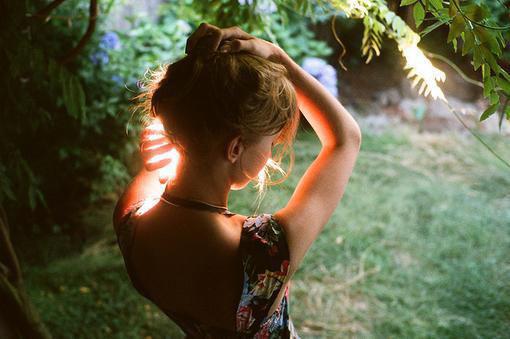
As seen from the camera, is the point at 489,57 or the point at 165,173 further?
the point at 165,173

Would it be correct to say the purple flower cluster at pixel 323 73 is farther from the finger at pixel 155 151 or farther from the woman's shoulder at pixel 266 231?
the woman's shoulder at pixel 266 231

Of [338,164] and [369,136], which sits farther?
[369,136]

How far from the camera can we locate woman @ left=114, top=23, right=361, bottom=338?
1025mm

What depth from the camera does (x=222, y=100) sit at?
1000 millimetres

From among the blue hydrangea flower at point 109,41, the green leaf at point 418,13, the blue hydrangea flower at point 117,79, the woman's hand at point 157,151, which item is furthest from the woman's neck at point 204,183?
the blue hydrangea flower at point 109,41

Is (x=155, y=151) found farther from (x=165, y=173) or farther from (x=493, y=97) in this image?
(x=493, y=97)

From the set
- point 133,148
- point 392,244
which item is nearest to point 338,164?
point 392,244

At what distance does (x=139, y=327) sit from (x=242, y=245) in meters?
2.18

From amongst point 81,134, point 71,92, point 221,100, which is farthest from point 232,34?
point 81,134

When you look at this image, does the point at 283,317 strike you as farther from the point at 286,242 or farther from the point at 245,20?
the point at 245,20

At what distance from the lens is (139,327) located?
2.96 m

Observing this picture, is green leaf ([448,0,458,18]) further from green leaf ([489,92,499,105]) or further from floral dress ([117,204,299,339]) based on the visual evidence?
floral dress ([117,204,299,339])

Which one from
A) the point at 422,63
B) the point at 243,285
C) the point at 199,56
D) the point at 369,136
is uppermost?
the point at 199,56

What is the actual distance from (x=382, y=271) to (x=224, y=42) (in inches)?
110
